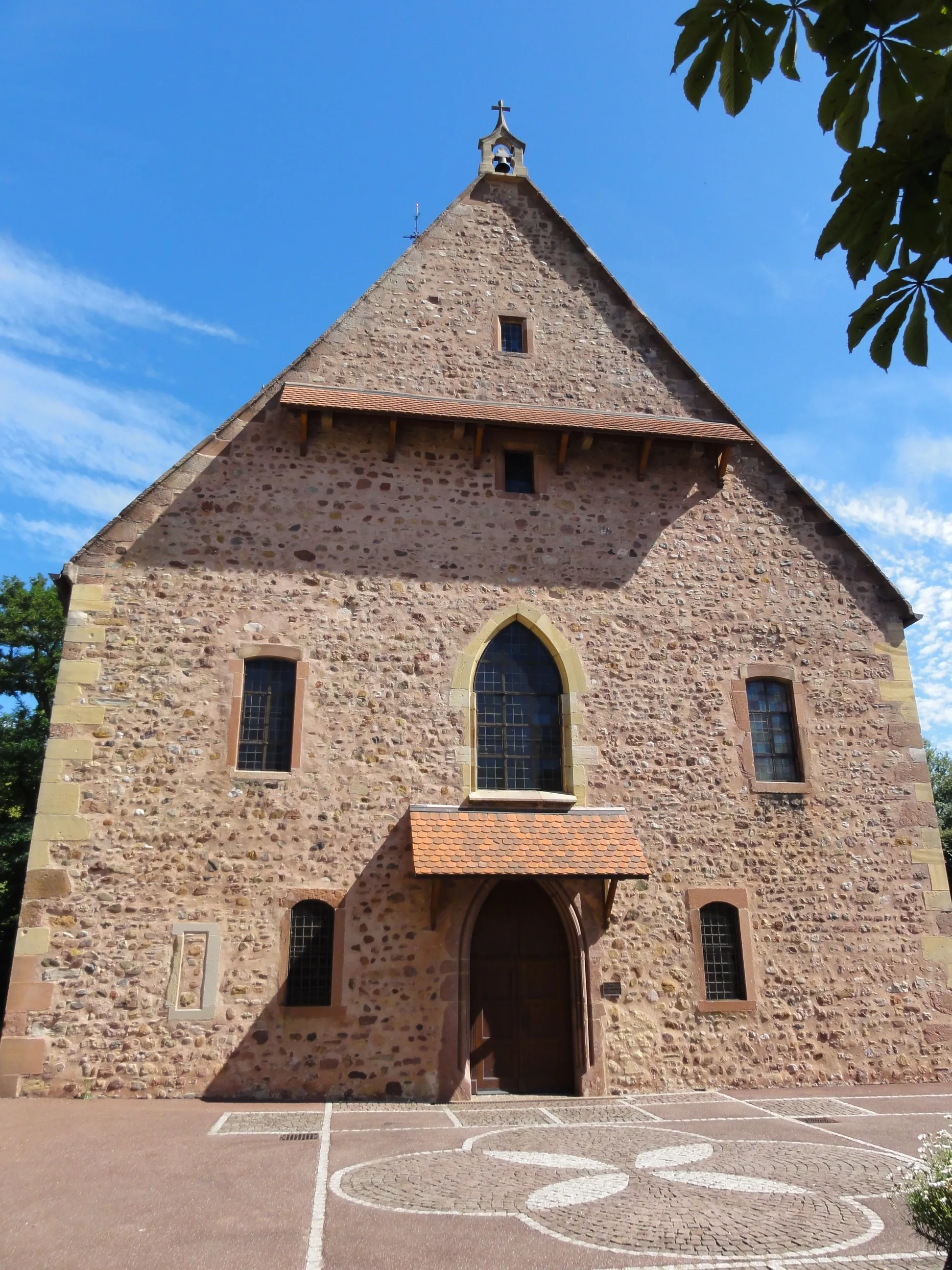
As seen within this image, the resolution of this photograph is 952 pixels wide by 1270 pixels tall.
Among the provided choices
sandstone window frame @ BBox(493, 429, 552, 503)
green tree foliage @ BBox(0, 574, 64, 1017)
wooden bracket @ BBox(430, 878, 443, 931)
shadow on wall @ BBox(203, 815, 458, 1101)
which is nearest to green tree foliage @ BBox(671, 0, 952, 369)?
wooden bracket @ BBox(430, 878, 443, 931)

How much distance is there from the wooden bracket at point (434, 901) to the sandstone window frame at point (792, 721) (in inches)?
181

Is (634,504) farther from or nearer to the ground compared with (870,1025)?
farther from the ground

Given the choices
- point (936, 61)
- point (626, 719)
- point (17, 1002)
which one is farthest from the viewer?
point (626, 719)

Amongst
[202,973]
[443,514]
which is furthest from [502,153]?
[202,973]

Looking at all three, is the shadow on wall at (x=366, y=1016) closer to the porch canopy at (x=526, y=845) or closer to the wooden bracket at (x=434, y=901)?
the wooden bracket at (x=434, y=901)

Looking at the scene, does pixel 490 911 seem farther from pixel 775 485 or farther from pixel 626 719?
pixel 775 485

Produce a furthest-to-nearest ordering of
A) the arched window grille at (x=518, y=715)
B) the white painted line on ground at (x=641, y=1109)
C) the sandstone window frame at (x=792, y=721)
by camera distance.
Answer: the sandstone window frame at (x=792, y=721) → the arched window grille at (x=518, y=715) → the white painted line on ground at (x=641, y=1109)

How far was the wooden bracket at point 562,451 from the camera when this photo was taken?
522 inches

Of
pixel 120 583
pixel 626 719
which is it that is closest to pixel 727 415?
pixel 626 719

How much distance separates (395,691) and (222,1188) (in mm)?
6426

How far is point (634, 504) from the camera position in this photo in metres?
13.7

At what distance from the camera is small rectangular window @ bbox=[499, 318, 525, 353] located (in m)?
14.2

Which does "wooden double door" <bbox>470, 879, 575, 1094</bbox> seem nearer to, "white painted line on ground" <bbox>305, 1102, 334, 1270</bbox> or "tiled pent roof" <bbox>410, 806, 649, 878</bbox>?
"tiled pent roof" <bbox>410, 806, 649, 878</bbox>

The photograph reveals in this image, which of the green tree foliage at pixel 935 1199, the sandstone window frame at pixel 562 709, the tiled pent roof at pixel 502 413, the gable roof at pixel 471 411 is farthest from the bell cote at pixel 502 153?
the green tree foliage at pixel 935 1199
